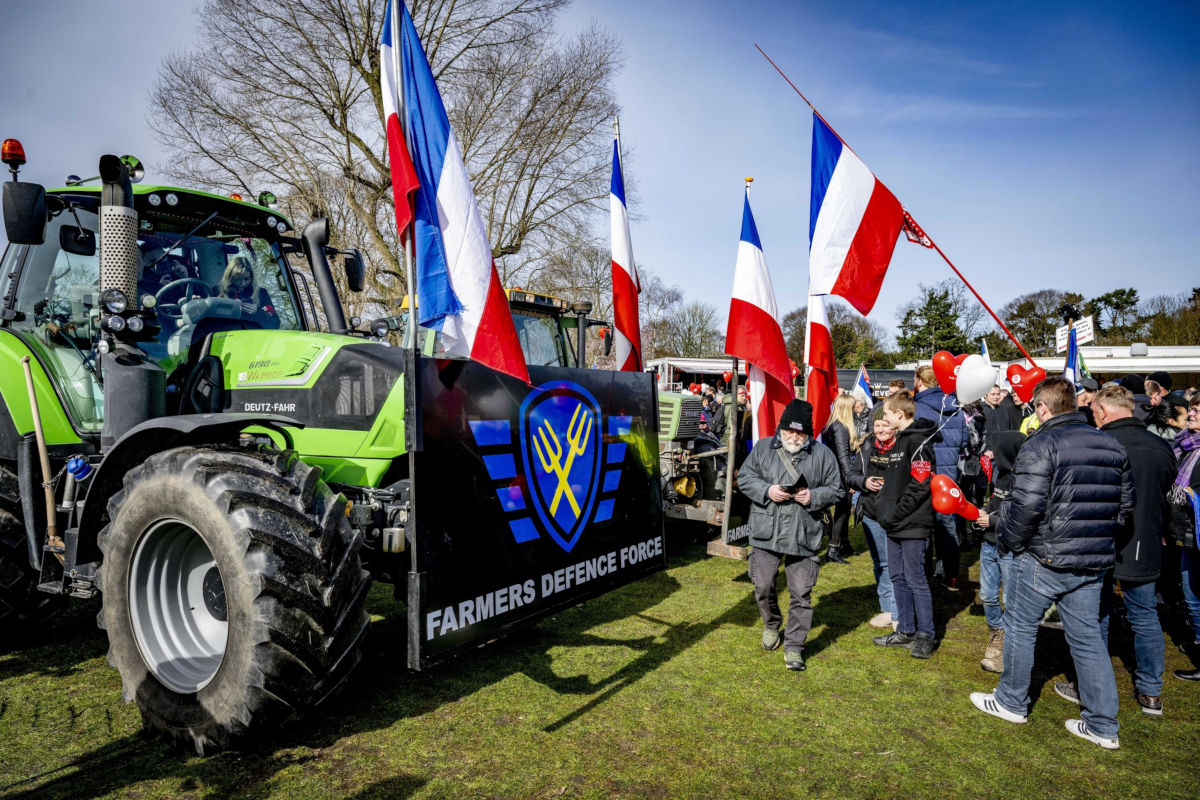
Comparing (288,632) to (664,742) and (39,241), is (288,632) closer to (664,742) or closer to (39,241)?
(664,742)

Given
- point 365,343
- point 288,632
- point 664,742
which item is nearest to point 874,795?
point 664,742

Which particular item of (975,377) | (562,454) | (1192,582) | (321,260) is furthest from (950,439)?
(321,260)

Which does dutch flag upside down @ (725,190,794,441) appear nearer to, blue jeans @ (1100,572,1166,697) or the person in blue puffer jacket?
the person in blue puffer jacket

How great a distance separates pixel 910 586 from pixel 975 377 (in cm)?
158

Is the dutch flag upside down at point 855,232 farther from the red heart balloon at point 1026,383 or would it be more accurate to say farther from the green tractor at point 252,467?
the green tractor at point 252,467

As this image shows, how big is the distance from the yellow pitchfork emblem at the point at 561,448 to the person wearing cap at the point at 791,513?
5.01 feet

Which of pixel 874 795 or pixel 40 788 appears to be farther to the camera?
pixel 874 795

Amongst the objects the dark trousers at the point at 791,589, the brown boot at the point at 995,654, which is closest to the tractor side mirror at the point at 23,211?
the dark trousers at the point at 791,589

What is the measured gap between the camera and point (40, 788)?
9.73 ft

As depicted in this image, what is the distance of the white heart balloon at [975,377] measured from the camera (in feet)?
16.6

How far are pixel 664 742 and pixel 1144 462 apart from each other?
3.32m

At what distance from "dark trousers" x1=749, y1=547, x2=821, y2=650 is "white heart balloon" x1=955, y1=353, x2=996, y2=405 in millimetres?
1710

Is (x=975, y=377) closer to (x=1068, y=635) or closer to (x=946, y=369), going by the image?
(x=946, y=369)

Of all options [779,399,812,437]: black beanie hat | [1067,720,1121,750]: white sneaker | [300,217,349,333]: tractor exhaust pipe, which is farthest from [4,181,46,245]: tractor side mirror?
[1067,720,1121,750]: white sneaker
